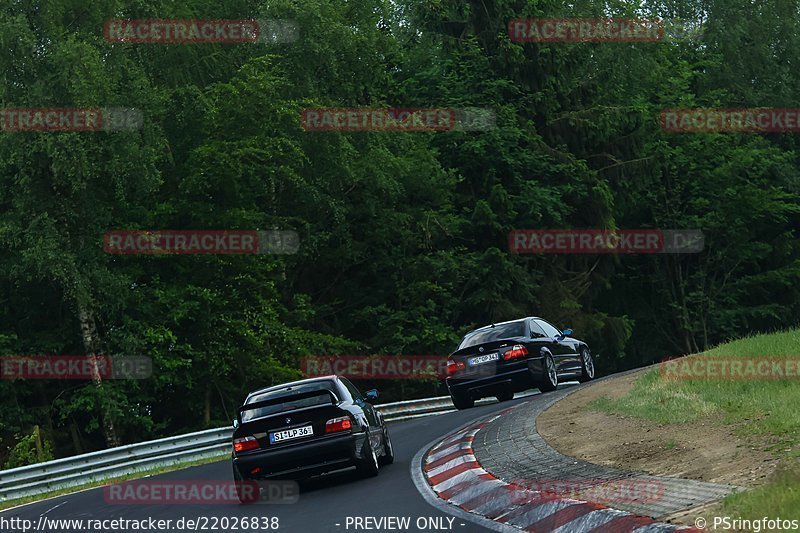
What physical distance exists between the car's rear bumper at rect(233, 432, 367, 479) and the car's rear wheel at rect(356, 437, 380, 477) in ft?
0.73

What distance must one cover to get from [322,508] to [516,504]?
2672 mm

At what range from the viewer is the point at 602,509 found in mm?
9008

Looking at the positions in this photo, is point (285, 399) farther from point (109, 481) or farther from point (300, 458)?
point (109, 481)

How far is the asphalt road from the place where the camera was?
10664mm

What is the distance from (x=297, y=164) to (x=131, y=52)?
20.4 feet

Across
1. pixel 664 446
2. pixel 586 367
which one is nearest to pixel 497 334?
pixel 586 367

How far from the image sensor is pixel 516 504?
10.3m

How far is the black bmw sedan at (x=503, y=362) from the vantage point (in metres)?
23.5

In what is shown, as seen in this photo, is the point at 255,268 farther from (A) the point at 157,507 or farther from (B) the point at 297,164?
(A) the point at 157,507

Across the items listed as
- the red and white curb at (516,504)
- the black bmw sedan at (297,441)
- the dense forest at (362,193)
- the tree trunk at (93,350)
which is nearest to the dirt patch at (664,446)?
the red and white curb at (516,504)

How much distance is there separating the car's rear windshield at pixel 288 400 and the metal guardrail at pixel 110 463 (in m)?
7.77

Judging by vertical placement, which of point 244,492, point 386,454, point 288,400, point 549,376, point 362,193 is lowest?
point 549,376

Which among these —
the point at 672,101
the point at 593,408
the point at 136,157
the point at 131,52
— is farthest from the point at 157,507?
the point at 672,101

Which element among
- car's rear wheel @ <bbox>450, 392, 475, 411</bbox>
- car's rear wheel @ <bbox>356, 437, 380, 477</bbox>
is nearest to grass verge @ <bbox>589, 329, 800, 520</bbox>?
car's rear wheel @ <bbox>356, 437, 380, 477</bbox>
